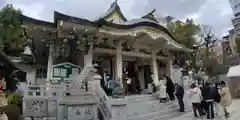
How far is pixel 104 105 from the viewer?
29.8 feet

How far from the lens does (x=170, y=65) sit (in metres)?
18.5

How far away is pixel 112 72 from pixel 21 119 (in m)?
7.02

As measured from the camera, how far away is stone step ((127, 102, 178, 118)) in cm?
1017

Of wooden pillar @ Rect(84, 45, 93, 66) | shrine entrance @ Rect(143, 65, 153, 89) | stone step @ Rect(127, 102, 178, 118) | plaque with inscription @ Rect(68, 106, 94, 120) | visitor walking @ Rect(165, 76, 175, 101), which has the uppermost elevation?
wooden pillar @ Rect(84, 45, 93, 66)

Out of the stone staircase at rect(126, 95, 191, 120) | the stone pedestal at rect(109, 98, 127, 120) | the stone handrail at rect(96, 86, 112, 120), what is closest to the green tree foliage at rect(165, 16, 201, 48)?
the stone staircase at rect(126, 95, 191, 120)

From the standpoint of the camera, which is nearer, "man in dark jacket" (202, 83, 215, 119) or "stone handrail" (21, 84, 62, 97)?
"stone handrail" (21, 84, 62, 97)

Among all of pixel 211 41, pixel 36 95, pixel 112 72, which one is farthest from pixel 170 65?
pixel 211 41

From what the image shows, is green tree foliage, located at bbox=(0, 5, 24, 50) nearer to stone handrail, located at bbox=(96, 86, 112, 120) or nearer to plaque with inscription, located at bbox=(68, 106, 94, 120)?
stone handrail, located at bbox=(96, 86, 112, 120)

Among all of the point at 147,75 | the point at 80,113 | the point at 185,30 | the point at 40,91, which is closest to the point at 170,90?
the point at 147,75

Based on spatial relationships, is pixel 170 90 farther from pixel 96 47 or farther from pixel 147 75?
pixel 147 75

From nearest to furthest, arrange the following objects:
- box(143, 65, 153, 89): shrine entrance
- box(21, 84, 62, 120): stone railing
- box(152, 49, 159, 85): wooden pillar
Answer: box(21, 84, 62, 120): stone railing < box(152, 49, 159, 85): wooden pillar < box(143, 65, 153, 89): shrine entrance

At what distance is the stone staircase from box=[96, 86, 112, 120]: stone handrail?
1.12m

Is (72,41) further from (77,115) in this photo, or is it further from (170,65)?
(170,65)

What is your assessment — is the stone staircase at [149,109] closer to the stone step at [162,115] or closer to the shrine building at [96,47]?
the stone step at [162,115]
